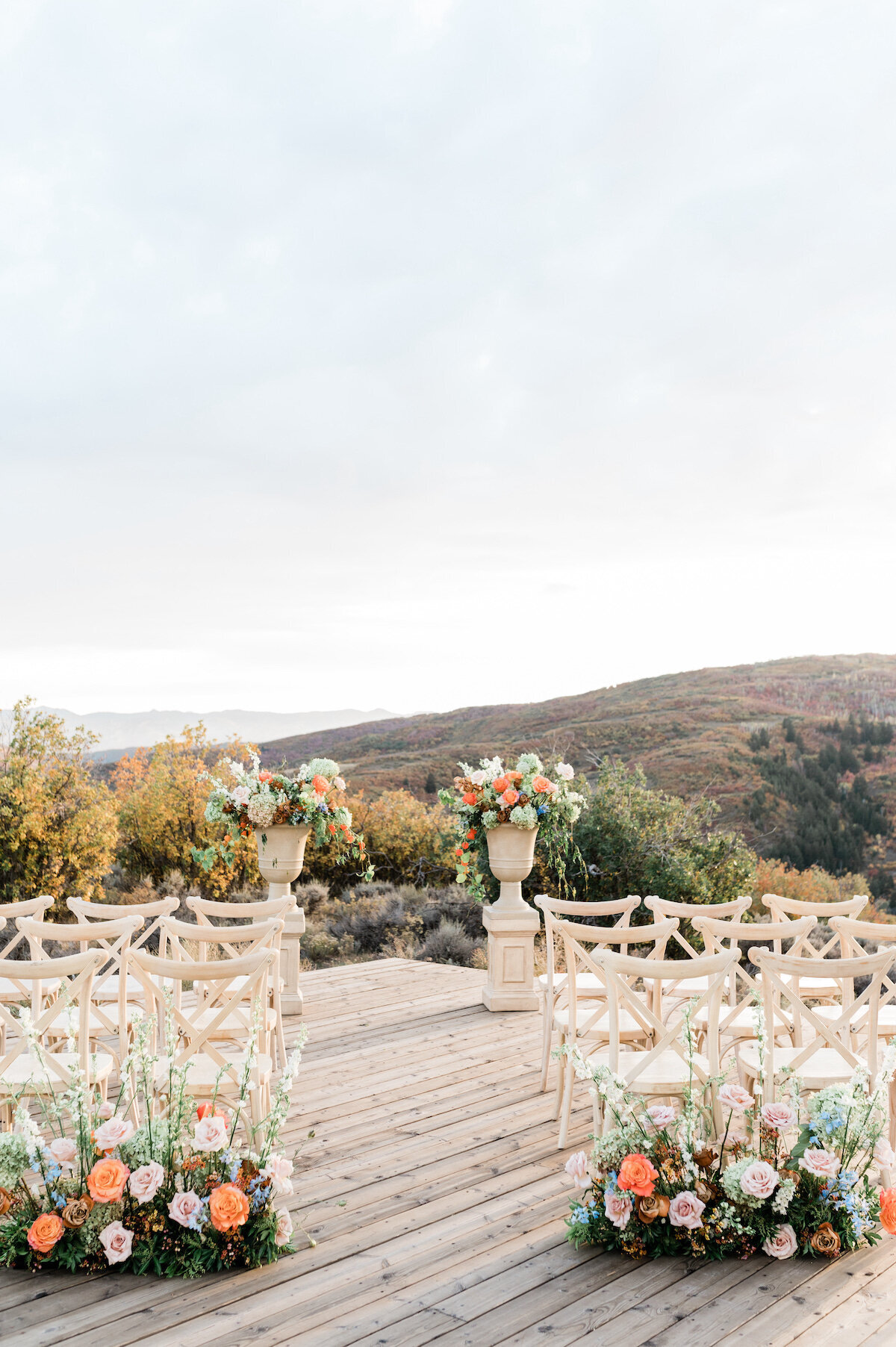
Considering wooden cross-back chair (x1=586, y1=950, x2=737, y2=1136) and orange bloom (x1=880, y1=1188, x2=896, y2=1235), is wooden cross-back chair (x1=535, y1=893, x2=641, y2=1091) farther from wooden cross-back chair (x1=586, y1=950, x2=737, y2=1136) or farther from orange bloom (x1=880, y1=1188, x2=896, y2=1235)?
orange bloom (x1=880, y1=1188, x2=896, y2=1235)

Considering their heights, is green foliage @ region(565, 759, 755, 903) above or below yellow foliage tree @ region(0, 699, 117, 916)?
below

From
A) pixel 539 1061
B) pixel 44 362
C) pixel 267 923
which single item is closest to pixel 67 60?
pixel 44 362

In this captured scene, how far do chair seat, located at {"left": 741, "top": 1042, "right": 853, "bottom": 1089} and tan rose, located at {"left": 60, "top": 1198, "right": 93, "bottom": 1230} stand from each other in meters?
2.25

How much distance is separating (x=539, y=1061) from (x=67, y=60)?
906 centimetres

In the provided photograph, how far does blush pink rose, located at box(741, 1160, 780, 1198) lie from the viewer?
2729mm

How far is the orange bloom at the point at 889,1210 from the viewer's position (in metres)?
2.73

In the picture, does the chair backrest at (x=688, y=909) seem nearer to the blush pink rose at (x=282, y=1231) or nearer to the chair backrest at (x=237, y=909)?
the chair backrest at (x=237, y=909)

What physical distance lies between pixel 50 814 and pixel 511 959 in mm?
5274

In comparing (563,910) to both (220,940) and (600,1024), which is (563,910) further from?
(220,940)

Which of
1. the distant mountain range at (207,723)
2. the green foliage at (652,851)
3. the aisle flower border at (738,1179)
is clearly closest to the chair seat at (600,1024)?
the aisle flower border at (738,1179)

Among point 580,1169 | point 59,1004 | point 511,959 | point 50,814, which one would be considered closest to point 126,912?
point 59,1004

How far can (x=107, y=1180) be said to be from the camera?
8.76 feet

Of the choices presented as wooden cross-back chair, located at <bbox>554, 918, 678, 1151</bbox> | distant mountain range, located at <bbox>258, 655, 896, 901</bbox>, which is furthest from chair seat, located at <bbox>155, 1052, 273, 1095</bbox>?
distant mountain range, located at <bbox>258, 655, 896, 901</bbox>

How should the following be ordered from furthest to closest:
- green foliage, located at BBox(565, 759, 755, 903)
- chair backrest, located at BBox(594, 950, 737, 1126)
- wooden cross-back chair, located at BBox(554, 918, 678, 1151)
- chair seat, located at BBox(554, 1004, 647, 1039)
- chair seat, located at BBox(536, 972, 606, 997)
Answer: green foliage, located at BBox(565, 759, 755, 903)
chair seat, located at BBox(536, 972, 606, 997)
chair seat, located at BBox(554, 1004, 647, 1039)
wooden cross-back chair, located at BBox(554, 918, 678, 1151)
chair backrest, located at BBox(594, 950, 737, 1126)
